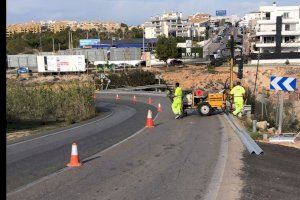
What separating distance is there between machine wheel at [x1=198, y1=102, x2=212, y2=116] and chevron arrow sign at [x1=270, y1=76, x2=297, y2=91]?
7.63 metres

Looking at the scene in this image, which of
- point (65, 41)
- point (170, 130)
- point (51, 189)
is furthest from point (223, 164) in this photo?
point (65, 41)

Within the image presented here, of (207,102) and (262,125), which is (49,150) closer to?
(262,125)

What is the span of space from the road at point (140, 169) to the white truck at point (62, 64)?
67837 millimetres

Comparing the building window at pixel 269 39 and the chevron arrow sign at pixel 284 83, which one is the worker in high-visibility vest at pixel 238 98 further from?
the building window at pixel 269 39

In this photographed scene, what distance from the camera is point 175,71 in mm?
80938

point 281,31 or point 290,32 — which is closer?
point 281,31

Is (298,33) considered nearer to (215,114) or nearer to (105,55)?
(105,55)

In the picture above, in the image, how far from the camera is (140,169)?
1065 centimetres

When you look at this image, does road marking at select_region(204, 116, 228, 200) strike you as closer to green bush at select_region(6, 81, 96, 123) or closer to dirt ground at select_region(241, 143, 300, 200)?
dirt ground at select_region(241, 143, 300, 200)

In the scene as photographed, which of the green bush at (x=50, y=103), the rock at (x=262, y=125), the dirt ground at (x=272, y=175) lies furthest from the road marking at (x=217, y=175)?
the green bush at (x=50, y=103)

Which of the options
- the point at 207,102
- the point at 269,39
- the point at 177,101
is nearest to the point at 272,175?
the point at 177,101

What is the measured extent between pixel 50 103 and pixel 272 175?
72.5 feet

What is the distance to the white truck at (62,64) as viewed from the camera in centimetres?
8412

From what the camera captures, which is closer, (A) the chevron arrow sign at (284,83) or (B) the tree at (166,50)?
(A) the chevron arrow sign at (284,83)
